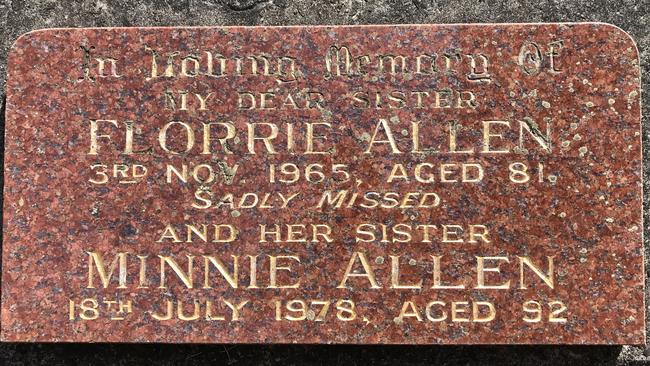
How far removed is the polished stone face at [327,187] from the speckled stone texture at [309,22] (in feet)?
0.81

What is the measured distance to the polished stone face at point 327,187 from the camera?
3359 millimetres

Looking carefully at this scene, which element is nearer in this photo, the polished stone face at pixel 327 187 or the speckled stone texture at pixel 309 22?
the polished stone face at pixel 327 187

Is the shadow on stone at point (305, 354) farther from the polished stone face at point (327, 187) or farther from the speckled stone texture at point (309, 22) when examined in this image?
the polished stone face at point (327, 187)

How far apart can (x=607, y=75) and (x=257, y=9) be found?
4.99ft

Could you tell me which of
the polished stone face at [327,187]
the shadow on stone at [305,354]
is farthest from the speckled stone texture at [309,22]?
the polished stone face at [327,187]

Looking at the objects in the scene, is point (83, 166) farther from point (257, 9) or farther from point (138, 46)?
point (257, 9)

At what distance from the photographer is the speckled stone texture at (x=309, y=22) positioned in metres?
3.58

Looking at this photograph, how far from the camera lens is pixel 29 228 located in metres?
3.45

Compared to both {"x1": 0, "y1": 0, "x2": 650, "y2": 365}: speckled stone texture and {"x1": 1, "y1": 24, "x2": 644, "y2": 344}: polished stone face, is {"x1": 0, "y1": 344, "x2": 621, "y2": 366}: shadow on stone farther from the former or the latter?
{"x1": 1, "y1": 24, "x2": 644, "y2": 344}: polished stone face

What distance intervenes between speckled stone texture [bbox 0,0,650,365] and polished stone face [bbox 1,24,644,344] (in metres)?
0.25

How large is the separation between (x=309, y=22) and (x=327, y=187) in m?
0.79

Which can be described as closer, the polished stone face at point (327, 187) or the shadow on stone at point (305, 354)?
the polished stone face at point (327, 187)

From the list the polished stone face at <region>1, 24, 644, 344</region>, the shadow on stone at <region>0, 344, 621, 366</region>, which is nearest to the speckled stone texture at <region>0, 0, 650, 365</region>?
the shadow on stone at <region>0, 344, 621, 366</region>

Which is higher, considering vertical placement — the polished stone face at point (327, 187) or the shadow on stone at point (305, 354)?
the polished stone face at point (327, 187)
